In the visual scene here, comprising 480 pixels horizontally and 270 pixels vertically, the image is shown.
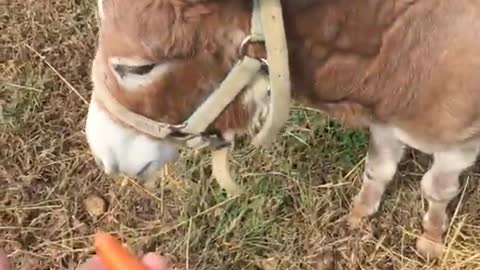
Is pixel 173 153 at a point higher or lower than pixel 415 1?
lower

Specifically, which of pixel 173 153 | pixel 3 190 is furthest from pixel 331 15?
pixel 3 190

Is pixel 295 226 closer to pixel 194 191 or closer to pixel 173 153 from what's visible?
pixel 194 191

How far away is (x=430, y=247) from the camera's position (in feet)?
8.30

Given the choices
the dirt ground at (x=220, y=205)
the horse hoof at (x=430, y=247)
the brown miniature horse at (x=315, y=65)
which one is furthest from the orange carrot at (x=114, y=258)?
the horse hoof at (x=430, y=247)

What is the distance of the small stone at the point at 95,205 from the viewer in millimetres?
2693

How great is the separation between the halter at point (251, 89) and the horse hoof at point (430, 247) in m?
0.82

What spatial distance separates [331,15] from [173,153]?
489 millimetres

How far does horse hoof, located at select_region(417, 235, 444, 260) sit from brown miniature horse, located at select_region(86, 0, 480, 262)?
1.67 feet

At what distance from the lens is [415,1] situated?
177 centimetres

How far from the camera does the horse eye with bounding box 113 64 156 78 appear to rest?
1.67 meters

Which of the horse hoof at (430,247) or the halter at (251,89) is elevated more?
the halter at (251,89)

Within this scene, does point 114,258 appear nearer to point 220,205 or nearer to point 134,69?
point 134,69

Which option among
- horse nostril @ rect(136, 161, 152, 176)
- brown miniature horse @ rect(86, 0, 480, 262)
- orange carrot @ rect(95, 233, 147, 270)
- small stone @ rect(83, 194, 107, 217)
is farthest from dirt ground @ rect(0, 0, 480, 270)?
orange carrot @ rect(95, 233, 147, 270)

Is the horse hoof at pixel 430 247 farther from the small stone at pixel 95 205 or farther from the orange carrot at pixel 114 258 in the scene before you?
the orange carrot at pixel 114 258
